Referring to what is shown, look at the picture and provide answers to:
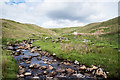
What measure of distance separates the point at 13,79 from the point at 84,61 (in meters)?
6.87

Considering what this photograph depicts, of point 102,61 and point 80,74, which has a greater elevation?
point 102,61

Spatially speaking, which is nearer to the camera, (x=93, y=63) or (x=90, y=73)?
(x=90, y=73)

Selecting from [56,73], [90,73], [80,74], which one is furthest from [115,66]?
[56,73]

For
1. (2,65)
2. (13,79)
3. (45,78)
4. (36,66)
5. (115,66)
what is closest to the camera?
(13,79)

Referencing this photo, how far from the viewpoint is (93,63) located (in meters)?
7.98

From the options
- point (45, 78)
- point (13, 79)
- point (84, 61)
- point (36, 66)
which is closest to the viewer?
point (13, 79)

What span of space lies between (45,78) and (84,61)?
15.7ft

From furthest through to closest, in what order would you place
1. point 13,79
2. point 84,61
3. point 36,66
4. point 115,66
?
point 84,61 → point 36,66 → point 115,66 → point 13,79

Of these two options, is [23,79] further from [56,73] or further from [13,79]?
[56,73]

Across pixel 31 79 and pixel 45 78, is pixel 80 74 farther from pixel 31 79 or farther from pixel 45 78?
pixel 31 79

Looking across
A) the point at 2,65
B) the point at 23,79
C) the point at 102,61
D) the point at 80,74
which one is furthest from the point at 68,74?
the point at 2,65

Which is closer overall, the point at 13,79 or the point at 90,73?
the point at 13,79

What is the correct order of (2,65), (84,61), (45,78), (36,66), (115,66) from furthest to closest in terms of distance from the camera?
(84,61), (36,66), (115,66), (2,65), (45,78)

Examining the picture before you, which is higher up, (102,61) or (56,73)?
(102,61)
